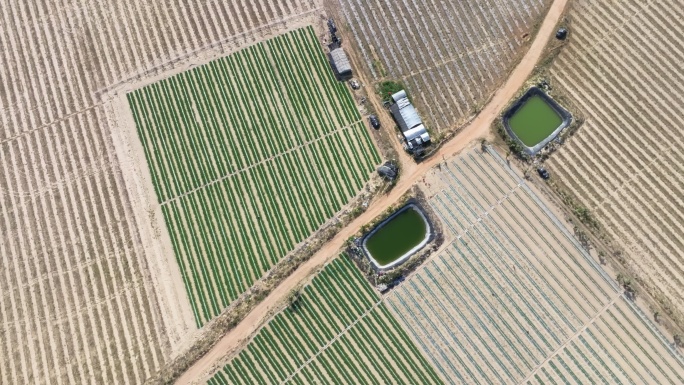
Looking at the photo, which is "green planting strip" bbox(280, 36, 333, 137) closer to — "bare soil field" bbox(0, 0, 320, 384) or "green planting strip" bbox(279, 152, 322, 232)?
"bare soil field" bbox(0, 0, 320, 384)

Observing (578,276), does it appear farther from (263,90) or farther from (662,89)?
(263,90)

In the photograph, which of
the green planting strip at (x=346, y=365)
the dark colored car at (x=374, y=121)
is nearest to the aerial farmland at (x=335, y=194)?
the green planting strip at (x=346, y=365)

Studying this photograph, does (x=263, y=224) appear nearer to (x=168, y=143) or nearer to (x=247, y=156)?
(x=247, y=156)

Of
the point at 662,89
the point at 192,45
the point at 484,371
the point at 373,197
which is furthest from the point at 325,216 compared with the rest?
the point at 662,89

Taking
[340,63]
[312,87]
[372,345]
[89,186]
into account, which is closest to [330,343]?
[372,345]

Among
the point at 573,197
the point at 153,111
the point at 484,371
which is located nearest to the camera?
the point at 484,371

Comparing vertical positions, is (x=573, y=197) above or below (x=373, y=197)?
below

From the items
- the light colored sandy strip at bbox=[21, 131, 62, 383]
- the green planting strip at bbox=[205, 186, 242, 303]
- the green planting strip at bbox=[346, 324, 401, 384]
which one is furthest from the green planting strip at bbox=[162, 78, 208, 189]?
the green planting strip at bbox=[346, 324, 401, 384]
